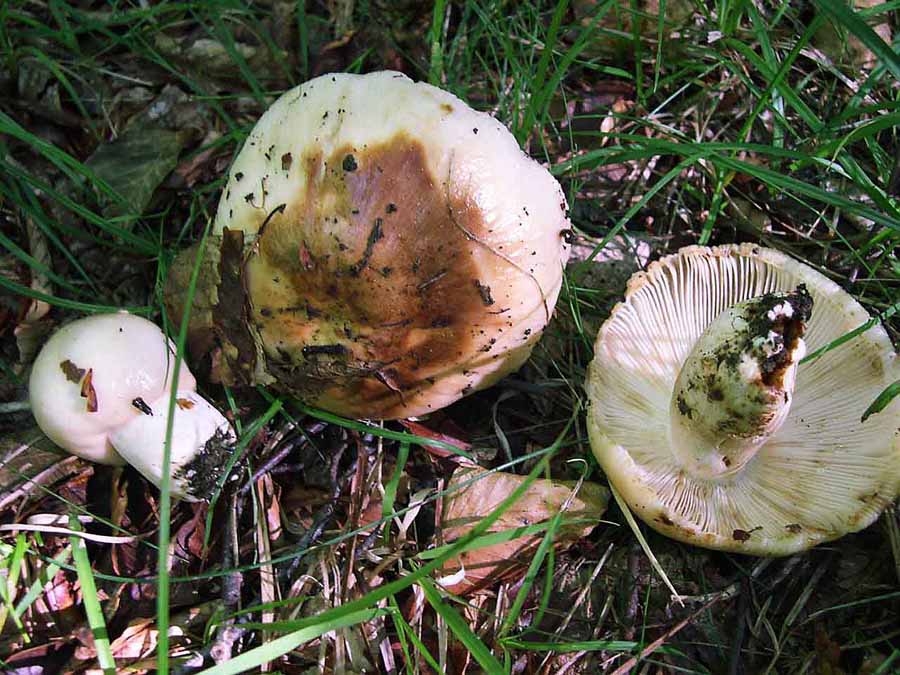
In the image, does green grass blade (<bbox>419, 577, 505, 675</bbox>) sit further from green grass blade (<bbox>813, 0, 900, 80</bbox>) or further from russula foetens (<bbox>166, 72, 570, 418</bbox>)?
green grass blade (<bbox>813, 0, 900, 80</bbox>)

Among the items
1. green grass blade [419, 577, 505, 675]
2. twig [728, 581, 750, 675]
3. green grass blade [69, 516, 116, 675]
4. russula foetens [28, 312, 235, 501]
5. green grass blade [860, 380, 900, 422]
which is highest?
green grass blade [860, 380, 900, 422]

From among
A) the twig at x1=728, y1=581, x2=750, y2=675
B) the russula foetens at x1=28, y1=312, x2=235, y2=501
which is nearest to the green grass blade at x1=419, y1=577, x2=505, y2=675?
the twig at x1=728, y1=581, x2=750, y2=675

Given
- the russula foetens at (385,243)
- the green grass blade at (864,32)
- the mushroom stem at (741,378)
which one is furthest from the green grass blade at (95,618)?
the green grass blade at (864,32)

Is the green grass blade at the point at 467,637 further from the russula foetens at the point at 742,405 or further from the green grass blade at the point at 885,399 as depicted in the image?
the green grass blade at the point at 885,399

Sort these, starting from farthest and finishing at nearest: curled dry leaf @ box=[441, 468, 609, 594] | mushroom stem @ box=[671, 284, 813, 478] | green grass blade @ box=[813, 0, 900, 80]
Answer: curled dry leaf @ box=[441, 468, 609, 594] < mushroom stem @ box=[671, 284, 813, 478] < green grass blade @ box=[813, 0, 900, 80]

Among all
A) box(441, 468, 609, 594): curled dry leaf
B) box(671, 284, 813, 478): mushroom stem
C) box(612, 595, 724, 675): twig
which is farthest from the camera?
box(441, 468, 609, 594): curled dry leaf

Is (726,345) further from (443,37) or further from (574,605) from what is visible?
(443,37)

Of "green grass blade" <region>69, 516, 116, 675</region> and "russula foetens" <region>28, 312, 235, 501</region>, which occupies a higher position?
"russula foetens" <region>28, 312, 235, 501</region>

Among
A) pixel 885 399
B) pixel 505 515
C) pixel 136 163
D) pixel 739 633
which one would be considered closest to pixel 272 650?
pixel 505 515
